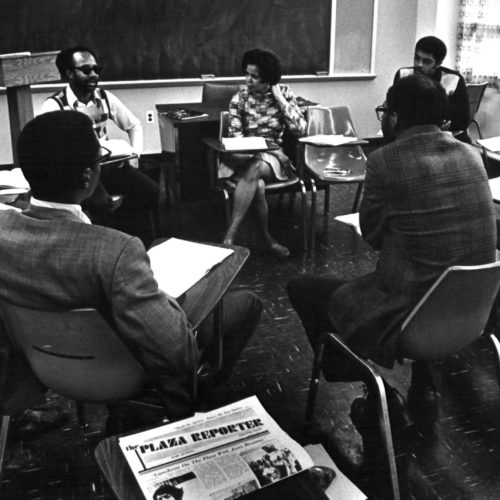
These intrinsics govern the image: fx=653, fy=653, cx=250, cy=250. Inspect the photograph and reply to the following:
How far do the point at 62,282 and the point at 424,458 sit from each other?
4.39 feet

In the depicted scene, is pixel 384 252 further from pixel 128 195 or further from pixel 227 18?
pixel 227 18

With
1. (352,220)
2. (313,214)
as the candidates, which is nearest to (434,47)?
(313,214)

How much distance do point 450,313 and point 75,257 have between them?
1005 mm

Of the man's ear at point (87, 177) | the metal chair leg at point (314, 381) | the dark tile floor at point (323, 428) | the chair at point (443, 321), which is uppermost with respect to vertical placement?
the man's ear at point (87, 177)

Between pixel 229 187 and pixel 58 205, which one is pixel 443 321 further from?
pixel 229 187

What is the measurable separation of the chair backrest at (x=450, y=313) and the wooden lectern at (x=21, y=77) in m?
1.61

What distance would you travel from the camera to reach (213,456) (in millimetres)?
1238

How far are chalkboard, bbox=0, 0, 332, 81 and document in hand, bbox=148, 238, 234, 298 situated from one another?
406 cm

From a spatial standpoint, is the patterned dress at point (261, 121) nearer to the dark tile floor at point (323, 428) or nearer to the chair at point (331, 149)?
the chair at point (331, 149)

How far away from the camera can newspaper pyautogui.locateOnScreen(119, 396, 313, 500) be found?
116 cm

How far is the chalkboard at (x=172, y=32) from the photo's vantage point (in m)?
5.38

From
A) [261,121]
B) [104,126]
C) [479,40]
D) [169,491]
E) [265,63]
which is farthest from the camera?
[479,40]

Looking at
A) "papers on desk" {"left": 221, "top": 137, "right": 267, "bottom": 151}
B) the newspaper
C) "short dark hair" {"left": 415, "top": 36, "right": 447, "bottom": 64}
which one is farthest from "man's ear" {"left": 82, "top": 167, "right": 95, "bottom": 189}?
"short dark hair" {"left": 415, "top": 36, "right": 447, "bottom": 64}

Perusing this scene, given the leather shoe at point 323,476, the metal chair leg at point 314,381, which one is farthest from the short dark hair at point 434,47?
the leather shoe at point 323,476
